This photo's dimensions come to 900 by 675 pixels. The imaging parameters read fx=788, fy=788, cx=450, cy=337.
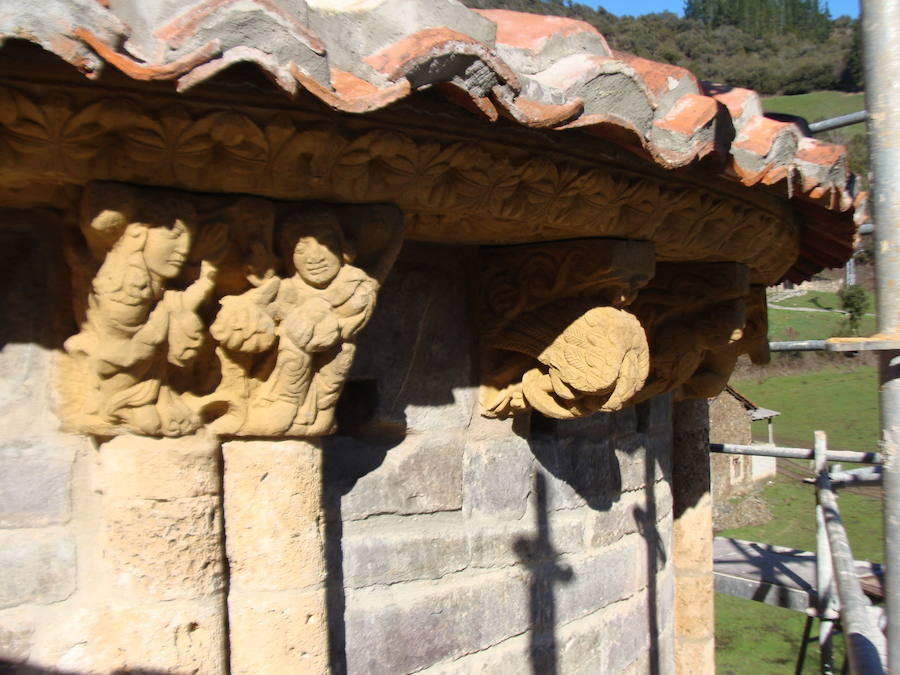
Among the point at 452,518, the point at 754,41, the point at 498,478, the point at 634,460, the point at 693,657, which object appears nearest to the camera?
the point at 452,518

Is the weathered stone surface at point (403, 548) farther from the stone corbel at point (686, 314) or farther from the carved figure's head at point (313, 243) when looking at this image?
the stone corbel at point (686, 314)

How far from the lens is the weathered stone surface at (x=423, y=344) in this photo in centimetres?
216

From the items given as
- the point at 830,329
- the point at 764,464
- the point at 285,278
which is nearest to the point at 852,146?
the point at 830,329

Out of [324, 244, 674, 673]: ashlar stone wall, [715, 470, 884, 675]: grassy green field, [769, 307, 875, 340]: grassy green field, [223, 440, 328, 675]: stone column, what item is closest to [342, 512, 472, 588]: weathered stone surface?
[324, 244, 674, 673]: ashlar stone wall

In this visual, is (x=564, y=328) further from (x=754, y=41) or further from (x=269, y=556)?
(x=754, y=41)

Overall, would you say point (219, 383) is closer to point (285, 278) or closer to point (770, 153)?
point (285, 278)

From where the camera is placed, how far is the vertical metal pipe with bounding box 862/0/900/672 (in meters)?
1.59

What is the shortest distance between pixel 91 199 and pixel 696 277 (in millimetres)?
2111

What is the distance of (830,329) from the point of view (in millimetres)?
27766

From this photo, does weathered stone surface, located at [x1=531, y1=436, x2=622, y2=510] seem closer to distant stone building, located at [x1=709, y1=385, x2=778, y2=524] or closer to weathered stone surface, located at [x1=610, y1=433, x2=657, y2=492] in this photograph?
weathered stone surface, located at [x1=610, y1=433, x2=657, y2=492]

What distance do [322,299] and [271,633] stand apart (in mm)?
730

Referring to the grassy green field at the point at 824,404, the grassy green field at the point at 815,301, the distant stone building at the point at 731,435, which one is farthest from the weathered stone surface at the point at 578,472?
the grassy green field at the point at 815,301

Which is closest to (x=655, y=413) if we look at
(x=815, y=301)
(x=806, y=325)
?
(x=806, y=325)

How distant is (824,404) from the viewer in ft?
81.5
